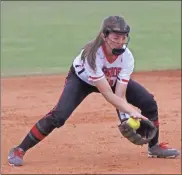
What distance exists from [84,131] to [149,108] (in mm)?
1591

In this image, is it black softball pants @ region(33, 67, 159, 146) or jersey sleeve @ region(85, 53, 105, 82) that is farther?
black softball pants @ region(33, 67, 159, 146)

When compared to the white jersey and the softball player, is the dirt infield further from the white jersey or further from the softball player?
the white jersey

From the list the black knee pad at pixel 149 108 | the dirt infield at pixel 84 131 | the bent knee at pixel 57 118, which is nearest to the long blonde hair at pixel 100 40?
the bent knee at pixel 57 118

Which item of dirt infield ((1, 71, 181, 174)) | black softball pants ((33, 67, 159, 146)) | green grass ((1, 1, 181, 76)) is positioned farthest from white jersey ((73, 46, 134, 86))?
green grass ((1, 1, 181, 76))

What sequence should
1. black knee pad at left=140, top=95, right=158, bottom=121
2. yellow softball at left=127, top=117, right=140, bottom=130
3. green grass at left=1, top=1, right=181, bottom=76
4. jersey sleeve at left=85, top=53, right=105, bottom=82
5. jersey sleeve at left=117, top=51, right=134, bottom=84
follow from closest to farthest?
1. yellow softball at left=127, top=117, right=140, bottom=130
2. jersey sleeve at left=85, top=53, right=105, bottom=82
3. jersey sleeve at left=117, top=51, right=134, bottom=84
4. black knee pad at left=140, top=95, right=158, bottom=121
5. green grass at left=1, top=1, right=181, bottom=76

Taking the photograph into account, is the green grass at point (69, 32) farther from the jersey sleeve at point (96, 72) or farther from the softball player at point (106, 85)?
the jersey sleeve at point (96, 72)

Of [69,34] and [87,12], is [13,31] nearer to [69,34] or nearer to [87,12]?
[69,34]

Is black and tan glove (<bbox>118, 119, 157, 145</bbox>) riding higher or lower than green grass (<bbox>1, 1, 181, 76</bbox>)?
lower

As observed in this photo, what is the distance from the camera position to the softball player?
5910 millimetres

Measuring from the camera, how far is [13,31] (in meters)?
16.2

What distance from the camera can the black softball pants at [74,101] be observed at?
20.2 ft

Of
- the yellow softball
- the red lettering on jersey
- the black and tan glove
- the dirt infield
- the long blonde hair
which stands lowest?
the dirt infield

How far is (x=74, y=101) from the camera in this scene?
246 inches

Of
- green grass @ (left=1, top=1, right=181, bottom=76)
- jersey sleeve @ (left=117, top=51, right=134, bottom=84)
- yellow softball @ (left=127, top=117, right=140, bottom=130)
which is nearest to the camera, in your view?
yellow softball @ (left=127, top=117, right=140, bottom=130)
